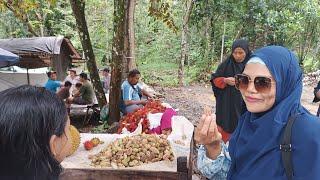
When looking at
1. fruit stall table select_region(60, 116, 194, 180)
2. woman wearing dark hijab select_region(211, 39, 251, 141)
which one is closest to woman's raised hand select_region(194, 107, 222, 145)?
fruit stall table select_region(60, 116, 194, 180)

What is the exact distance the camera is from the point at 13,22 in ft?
69.1

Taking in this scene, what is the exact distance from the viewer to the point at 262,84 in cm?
184

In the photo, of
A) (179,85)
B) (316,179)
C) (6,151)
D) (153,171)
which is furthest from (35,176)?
(179,85)

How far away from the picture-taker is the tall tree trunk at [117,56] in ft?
Result: 20.8

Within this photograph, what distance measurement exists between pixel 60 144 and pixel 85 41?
21.2 ft

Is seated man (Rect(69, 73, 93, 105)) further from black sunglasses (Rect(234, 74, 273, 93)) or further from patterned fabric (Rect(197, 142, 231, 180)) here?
black sunglasses (Rect(234, 74, 273, 93))

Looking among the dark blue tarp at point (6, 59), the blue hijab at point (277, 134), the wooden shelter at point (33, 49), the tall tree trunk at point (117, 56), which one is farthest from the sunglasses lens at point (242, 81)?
the wooden shelter at point (33, 49)

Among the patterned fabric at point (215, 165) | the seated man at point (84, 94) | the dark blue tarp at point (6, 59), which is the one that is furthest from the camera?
the seated man at point (84, 94)

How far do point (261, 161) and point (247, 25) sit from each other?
46.0ft

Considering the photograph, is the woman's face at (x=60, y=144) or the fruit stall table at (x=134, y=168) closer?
the woman's face at (x=60, y=144)

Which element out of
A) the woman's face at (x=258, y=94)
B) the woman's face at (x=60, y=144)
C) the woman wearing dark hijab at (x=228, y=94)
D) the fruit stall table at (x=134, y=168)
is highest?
the woman's face at (x=258, y=94)

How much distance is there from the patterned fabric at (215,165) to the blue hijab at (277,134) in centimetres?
8

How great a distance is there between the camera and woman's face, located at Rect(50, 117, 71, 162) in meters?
1.23

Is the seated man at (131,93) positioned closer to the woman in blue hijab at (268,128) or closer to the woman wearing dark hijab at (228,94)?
the woman wearing dark hijab at (228,94)
